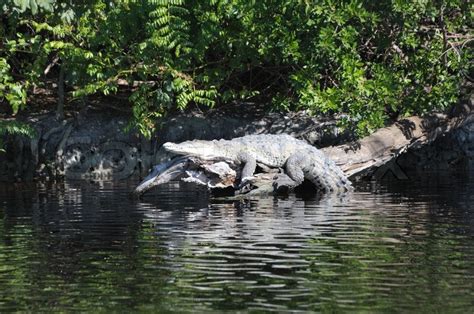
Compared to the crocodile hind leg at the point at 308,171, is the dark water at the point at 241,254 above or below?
below

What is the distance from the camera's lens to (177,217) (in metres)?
15.2

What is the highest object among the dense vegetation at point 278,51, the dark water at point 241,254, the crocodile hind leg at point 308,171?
the dense vegetation at point 278,51

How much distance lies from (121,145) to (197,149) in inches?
225

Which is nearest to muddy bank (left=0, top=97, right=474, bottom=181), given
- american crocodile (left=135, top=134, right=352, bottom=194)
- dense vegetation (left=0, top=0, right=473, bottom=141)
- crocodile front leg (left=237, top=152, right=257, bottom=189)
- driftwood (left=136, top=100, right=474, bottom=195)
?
dense vegetation (left=0, top=0, right=473, bottom=141)

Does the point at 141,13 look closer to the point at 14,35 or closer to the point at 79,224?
the point at 14,35

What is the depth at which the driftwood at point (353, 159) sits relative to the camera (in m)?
18.1

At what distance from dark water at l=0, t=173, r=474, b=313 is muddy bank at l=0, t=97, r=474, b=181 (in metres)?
5.08

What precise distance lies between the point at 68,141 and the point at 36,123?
0.85 m

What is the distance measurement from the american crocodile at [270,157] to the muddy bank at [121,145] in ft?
12.7

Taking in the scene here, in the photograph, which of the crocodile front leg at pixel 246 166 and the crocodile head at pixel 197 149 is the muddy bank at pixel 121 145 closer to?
the crocodile front leg at pixel 246 166

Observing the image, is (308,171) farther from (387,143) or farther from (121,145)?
(121,145)

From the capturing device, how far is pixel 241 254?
38.2 feet

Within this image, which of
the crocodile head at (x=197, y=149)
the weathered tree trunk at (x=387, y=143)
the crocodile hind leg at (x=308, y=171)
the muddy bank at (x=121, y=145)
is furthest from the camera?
the muddy bank at (x=121, y=145)

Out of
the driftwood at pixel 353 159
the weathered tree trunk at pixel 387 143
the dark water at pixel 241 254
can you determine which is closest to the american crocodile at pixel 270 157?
the driftwood at pixel 353 159
